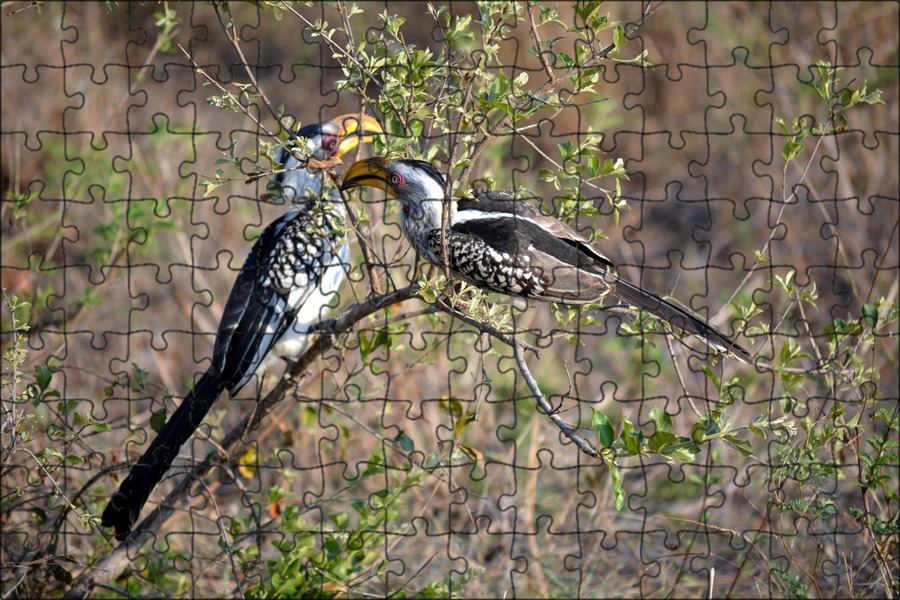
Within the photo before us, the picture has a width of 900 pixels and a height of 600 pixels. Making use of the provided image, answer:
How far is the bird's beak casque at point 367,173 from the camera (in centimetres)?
227

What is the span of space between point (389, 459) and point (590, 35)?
6.59 ft

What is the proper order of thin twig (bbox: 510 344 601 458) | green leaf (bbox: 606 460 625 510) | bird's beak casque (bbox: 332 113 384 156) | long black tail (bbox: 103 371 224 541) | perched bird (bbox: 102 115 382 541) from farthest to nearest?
perched bird (bbox: 102 115 382 541), bird's beak casque (bbox: 332 113 384 156), long black tail (bbox: 103 371 224 541), thin twig (bbox: 510 344 601 458), green leaf (bbox: 606 460 625 510)

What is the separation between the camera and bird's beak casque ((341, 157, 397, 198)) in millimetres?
2270

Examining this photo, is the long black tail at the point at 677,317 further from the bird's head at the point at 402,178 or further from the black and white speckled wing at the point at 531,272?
the bird's head at the point at 402,178

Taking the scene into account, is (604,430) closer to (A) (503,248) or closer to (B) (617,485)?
(B) (617,485)

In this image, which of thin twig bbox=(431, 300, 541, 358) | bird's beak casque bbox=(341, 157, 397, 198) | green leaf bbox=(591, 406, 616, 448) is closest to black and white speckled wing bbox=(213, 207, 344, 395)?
bird's beak casque bbox=(341, 157, 397, 198)

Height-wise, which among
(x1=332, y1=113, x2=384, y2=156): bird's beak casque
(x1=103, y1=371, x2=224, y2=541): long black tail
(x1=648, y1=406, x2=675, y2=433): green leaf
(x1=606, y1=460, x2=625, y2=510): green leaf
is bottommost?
(x1=606, y1=460, x2=625, y2=510): green leaf

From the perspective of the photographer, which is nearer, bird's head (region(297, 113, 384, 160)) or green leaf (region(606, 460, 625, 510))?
green leaf (region(606, 460, 625, 510))

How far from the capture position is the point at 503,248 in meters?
2.23
